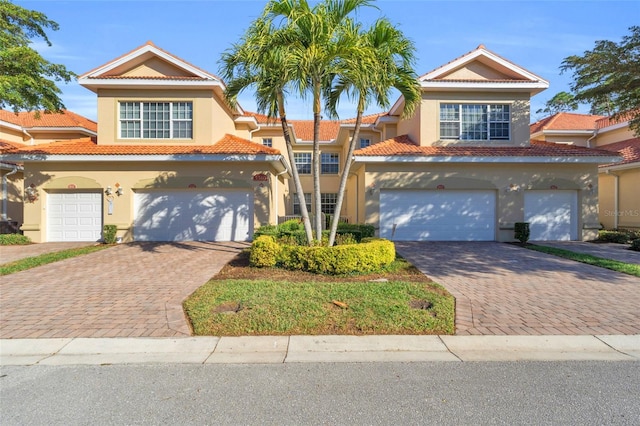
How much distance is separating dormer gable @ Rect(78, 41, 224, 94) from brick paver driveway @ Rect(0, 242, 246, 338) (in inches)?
297

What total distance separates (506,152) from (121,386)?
15628mm

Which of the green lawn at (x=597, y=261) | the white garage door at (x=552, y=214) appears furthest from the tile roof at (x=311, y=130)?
the green lawn at (x=597, y=261)

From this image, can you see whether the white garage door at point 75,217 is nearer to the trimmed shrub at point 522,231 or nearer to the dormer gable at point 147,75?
the dormer gable at point 147,75

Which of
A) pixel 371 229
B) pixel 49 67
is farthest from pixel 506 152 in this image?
pixel 49 67

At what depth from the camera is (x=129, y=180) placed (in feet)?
48.8

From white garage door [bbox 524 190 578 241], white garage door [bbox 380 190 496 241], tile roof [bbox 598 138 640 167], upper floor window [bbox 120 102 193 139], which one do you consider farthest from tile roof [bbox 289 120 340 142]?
tile roof [bbox 598 138 640 167]

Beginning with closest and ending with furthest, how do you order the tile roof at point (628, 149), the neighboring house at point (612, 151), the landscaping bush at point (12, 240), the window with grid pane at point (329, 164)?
the landscaping bush at point (12, 240), the tile roof at point (628, 149), the neighboring house at point (612, 151), the window with grid pane at point (329, 164)

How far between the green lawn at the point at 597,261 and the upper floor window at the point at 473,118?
5.96m

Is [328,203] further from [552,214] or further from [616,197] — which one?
[616,197]

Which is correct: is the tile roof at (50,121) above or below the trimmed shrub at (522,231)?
above

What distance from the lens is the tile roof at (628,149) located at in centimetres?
1757

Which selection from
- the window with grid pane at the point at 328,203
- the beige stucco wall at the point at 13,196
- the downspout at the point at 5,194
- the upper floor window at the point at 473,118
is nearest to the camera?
the upper floor window at the point at 473,118

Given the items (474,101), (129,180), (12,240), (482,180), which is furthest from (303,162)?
(12,240)

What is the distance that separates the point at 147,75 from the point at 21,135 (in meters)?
11.9
